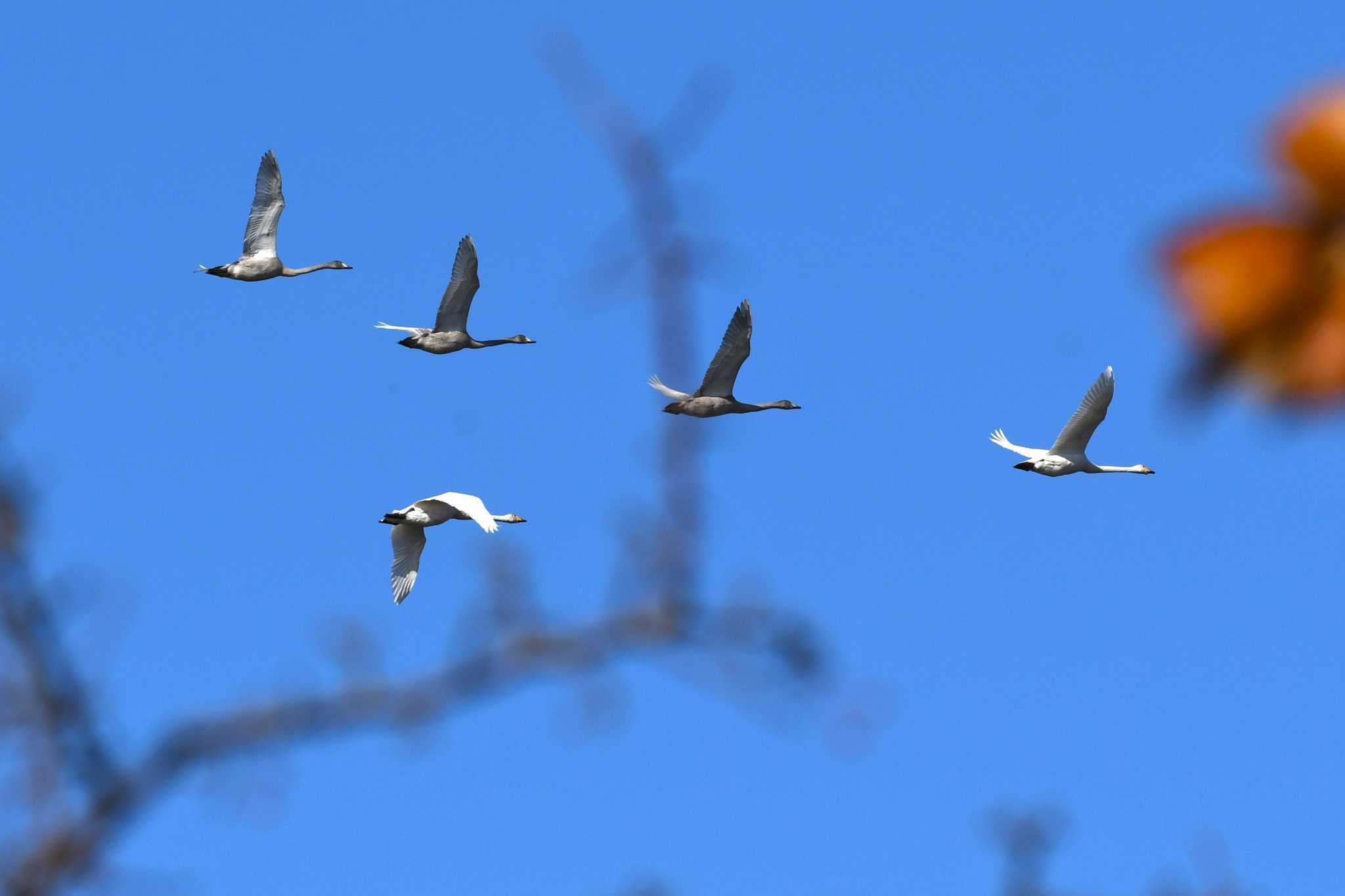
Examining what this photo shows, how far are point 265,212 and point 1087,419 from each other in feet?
54.1

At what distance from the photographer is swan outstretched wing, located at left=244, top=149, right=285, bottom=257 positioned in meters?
29.3

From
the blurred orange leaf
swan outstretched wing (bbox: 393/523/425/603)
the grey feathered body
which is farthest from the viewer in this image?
the grey feathered body

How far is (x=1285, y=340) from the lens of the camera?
2.28ft

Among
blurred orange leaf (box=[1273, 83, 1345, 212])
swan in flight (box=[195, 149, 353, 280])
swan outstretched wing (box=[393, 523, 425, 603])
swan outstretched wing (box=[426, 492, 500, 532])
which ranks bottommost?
swan outstretched wing (box=[393, 523, 425, 603])

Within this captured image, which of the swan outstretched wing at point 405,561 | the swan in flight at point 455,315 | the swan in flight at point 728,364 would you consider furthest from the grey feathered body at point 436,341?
the swan in flight at point 728,364

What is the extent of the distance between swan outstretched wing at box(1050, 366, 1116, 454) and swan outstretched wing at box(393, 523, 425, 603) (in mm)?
11934

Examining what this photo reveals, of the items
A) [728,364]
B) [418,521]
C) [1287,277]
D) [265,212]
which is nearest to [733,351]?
[728,364]

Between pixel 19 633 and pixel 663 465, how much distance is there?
1533 mm

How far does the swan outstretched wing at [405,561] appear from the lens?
26875 mm

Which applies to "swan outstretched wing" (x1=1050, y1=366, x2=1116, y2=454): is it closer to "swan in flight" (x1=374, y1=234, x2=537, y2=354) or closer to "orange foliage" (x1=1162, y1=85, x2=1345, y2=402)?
"swan in flight" (x1=374, y1=234, x2=537, y2=354)

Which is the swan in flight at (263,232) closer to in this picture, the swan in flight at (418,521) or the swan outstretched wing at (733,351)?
the swan in flight at (418,521)

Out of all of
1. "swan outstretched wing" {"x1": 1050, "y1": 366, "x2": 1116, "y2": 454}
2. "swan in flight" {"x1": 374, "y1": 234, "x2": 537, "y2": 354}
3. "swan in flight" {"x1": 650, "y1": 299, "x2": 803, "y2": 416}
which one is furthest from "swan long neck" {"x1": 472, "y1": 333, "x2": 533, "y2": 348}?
"swan outstretched wing" {"x1": 1050, "y1": 366, "x2": 1116, "y2": 454}

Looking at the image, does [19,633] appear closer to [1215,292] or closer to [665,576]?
[665,576]

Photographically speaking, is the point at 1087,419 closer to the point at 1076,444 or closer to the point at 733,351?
the point at 1076,444
